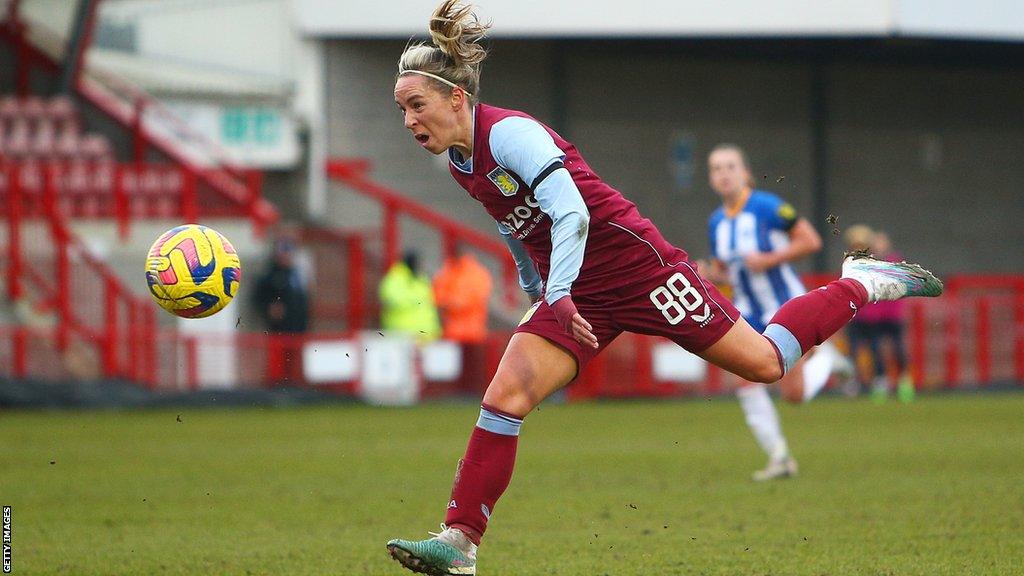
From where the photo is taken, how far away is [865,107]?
28500mm

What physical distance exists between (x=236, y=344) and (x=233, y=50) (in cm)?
798

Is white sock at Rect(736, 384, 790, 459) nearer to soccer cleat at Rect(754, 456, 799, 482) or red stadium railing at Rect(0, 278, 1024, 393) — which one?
soccer cleat at Rect(754, 456, 799, 482)

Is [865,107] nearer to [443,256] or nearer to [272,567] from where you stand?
[443,256]

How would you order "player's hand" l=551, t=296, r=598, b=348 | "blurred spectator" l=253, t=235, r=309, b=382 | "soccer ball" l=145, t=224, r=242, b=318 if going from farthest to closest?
"blurred spectator" l=253, t=235, r=309, b=382 → "soccer ball" l=145, t=224, r=242, b=318 → "player's hand" l=551, t=296, r=598, b=348

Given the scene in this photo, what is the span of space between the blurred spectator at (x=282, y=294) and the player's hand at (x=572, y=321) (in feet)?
46.9

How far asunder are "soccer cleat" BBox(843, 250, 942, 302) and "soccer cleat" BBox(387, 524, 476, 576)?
2251 millimetres

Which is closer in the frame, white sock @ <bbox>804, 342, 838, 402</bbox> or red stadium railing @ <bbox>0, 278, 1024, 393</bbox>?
white sock @ <bbox>804, 342, 838, 402</bbox>

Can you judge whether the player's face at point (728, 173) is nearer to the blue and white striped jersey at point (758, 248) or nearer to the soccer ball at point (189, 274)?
the blue and white striped jersey at point (758, 248)

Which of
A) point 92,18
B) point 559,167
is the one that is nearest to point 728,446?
point 559,167

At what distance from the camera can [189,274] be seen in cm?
677

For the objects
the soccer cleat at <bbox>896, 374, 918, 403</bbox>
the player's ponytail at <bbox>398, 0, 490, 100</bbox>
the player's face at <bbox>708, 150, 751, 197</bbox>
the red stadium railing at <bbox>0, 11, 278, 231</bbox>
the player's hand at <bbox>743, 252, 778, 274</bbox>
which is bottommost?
the soccer cleat at <bbox>896, 374, 918, 403</bbox>

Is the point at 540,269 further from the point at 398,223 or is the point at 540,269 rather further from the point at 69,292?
the point at 398,223

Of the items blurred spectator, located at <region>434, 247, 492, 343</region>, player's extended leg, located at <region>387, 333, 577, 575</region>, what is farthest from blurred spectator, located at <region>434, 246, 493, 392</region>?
player's extended leg, located at <region>387, 333, 577, 575</region>

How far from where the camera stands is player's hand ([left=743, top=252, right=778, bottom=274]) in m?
10.6
